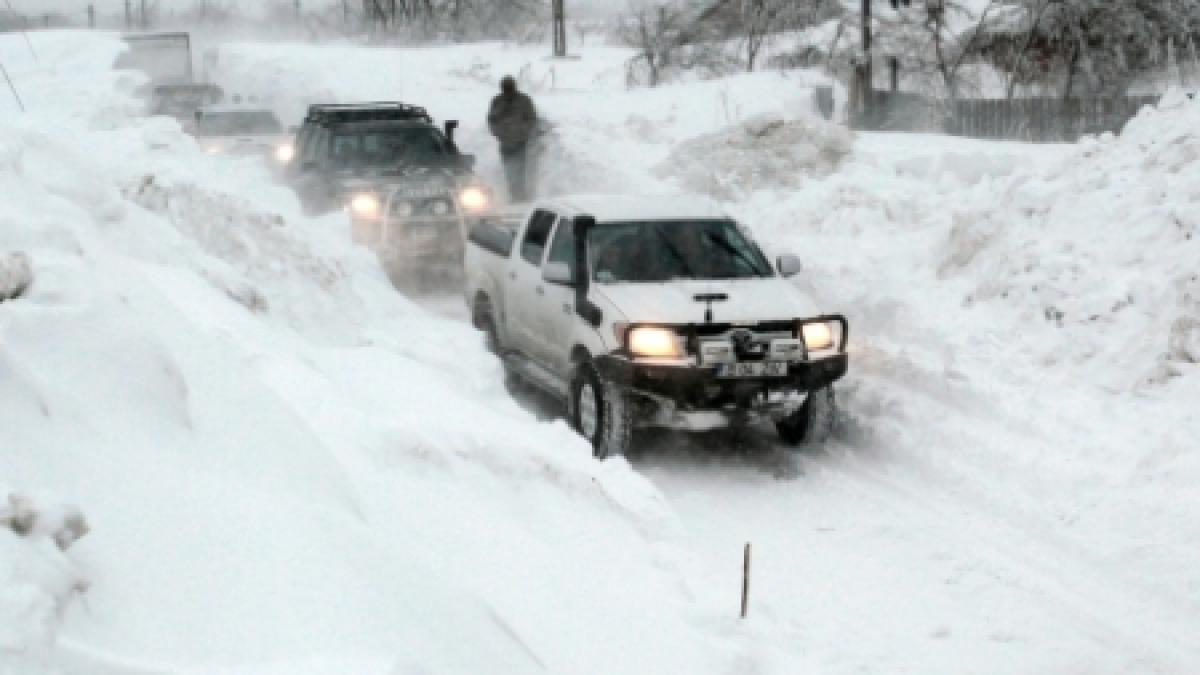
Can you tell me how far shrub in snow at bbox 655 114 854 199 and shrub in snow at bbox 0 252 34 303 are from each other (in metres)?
14.2

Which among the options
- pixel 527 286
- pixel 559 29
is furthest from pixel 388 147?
pixel 559 29

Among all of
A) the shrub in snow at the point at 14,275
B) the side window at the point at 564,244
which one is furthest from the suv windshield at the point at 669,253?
the shrub in snow at the point at 14,275

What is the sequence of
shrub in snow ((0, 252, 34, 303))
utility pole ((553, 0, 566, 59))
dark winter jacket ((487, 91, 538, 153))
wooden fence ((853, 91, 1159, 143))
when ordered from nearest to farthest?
shrub in snow ((0, 252, 34, 303))
dark winter jacket ((487, 91, 538, 153))
wooden fence ((853, 91, 1159, 143))
utility pole ((553, 0, 566, 59))

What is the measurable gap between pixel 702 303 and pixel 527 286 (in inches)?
86.9

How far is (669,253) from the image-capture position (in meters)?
10.3

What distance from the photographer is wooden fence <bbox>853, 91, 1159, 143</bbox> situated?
73.4 ft

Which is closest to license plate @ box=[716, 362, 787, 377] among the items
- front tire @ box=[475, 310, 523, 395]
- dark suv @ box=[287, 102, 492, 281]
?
front tire @ box=[475, 310, 523, 395]

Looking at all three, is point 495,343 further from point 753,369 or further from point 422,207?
point 422,207

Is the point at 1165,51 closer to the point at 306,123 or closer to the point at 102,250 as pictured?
the point at 306,123

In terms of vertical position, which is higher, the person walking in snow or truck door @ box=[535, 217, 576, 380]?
the person walking in snow

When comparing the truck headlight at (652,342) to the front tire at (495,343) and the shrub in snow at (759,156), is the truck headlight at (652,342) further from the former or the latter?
the shrub in snow at (759,156)

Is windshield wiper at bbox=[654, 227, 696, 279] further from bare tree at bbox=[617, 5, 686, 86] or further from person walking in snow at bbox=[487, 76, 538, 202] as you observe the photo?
bare tree at bbox=[617, 5, 686, 86]

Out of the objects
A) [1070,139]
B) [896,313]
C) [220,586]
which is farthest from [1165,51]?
[220,586]

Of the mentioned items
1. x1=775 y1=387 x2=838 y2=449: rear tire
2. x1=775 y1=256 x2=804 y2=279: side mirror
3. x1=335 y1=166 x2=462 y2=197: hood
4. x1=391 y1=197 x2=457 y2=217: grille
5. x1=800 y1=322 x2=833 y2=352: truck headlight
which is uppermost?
x1=335 y1=166 x2=462 y2=197: hood
